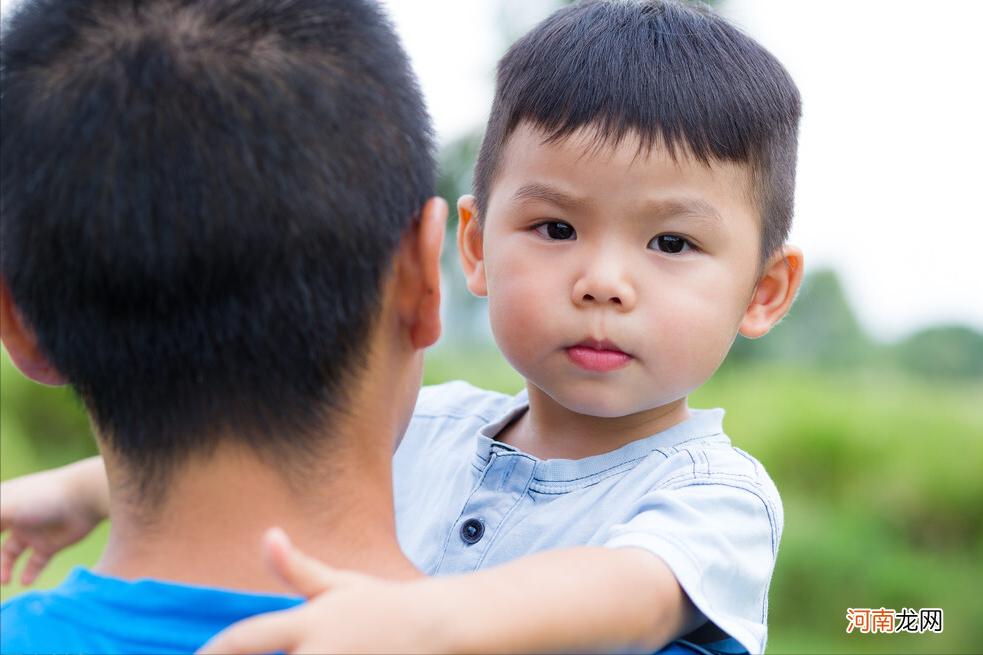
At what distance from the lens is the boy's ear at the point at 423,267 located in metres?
1.32

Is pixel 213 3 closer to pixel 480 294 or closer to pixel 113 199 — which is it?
pixel 113 199

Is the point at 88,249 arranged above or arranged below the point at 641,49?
below

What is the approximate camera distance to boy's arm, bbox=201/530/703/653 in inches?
44.7

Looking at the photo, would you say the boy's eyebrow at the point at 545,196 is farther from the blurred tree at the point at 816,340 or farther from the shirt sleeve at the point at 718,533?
the blurred tree at the point at 816,340

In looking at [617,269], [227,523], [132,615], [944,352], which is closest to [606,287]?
[617,269]

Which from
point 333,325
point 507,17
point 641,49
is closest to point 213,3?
point 333,325

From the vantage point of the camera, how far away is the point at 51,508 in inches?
86.4

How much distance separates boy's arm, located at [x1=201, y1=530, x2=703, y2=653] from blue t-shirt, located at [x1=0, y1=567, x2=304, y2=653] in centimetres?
5

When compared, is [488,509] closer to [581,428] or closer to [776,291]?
[581,428]

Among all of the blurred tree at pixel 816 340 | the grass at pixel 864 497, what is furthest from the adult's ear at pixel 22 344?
the blurred tree at pixel 816 340

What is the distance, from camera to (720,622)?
1.53m

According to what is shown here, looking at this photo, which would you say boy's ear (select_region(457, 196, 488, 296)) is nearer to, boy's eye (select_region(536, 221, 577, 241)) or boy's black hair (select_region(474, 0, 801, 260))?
boy's black hair (select_region(474, 0, 801, 260))

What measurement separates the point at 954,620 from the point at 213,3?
570 cm

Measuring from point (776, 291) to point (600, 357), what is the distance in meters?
0.48
